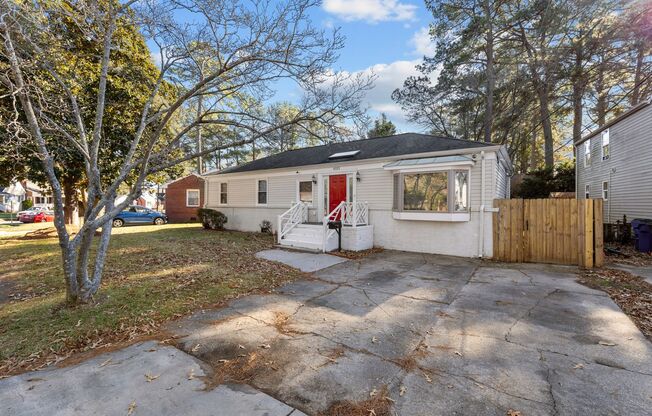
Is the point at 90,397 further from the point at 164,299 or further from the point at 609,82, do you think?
the point at 609,82

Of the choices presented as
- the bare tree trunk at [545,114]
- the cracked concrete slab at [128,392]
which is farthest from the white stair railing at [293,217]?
the bare tree trunk at [545,114]

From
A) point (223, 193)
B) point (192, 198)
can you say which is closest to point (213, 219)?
point (223, 193)

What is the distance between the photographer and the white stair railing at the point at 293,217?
1105 cm

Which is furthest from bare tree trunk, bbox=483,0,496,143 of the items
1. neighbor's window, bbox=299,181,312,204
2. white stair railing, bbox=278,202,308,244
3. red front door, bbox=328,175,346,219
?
white stair railing, bbox=278,202,308,244

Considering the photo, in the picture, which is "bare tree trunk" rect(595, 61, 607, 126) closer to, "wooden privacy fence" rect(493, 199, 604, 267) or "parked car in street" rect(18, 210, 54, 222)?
"wooden privacy fence" rect(493, 199, 604, 267)

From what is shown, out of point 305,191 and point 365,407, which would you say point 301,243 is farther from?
point 365,407

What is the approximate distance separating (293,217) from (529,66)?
16.7 meters

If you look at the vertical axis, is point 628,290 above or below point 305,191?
below

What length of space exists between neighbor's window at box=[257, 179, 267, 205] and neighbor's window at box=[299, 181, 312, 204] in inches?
93.5

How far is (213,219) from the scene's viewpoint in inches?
616

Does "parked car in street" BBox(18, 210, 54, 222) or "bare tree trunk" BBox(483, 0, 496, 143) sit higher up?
"bare tree trunk" BBox(483, 0, 496, 143)

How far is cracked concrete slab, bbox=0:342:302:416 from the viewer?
233cm

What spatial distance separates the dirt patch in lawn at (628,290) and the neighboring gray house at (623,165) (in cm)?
621

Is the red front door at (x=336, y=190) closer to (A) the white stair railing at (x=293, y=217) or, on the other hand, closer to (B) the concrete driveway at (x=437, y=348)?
(A) the white stair railing at (x=293, y=217)
